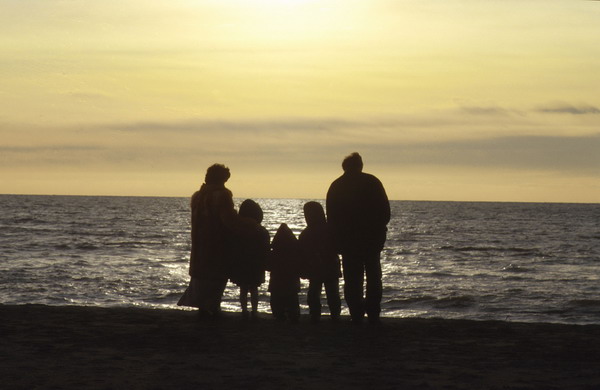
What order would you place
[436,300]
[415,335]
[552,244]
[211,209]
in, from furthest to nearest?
[552,244] → [436,300] → [211,209] → [415,335]

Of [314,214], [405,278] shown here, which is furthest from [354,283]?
[405,278]

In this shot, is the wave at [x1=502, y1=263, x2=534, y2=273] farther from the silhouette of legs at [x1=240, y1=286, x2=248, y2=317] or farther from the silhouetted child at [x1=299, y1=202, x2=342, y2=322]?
the silhouette of legs at [x1=240, y1=286, x2=248, y2=317]

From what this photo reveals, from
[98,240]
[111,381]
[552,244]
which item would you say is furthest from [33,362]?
[552,244]

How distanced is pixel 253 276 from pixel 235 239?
17.9 inches

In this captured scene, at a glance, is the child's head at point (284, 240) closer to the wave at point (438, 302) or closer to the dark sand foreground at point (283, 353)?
the dark sand foreground at point (283, 353)

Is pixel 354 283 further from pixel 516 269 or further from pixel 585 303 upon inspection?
pixel 516 269

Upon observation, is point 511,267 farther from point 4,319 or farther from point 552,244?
point 4,319

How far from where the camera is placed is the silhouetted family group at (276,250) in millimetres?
10469

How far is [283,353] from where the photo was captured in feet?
26.1

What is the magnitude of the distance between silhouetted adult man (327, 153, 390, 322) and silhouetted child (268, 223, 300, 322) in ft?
2.69

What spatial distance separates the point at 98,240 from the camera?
51.0 metres

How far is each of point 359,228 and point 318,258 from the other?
0.88 m

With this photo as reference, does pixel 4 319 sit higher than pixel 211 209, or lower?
lower

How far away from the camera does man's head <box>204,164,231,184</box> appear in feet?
35.6
